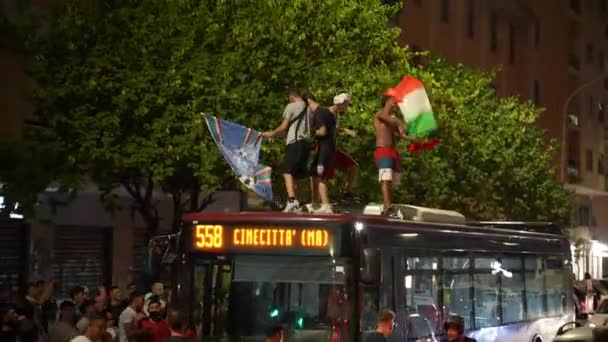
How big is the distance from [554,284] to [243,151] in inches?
273

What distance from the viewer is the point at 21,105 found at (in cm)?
2684

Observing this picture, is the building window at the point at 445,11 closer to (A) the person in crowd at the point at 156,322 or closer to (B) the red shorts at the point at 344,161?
(B) the red shorts at the point at 344,161

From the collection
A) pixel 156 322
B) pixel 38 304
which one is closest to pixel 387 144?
pixel 156 322

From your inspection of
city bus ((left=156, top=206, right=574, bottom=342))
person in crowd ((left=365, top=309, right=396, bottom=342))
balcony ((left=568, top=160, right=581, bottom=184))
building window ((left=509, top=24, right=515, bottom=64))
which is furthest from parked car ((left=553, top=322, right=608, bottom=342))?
balcony ((left=568, top=160, right=581, bottom=184))

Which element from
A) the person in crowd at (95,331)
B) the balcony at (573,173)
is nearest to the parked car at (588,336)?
the person in crowd at (95,331)

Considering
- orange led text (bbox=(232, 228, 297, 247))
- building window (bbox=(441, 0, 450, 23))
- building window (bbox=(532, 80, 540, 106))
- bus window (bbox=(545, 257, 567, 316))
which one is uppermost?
building window (bbox=(441, 0, 450, 23))

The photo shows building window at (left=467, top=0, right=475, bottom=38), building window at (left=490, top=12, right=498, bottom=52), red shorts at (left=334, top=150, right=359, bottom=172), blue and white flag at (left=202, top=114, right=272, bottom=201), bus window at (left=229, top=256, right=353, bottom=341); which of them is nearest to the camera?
bus window at (left=229, top=256, right=353, bottom=341)

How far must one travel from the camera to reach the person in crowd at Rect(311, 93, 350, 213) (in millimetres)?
14664

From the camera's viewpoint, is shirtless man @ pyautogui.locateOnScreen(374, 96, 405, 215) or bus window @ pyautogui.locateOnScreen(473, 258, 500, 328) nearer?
shirtless man @ pyautogui.locateOnScreen(374, 96, 405, 215)

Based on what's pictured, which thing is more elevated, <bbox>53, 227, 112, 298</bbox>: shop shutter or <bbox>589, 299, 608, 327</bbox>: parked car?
<bbox>53, 227, 112, 298</bbox>: shop shutter

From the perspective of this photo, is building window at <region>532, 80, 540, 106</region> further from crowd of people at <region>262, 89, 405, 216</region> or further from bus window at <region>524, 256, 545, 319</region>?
crowd of people at <region>262, 89, 405, 216</region>

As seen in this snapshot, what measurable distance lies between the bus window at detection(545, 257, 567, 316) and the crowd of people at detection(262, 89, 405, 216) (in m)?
5.94

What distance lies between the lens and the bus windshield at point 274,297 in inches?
530

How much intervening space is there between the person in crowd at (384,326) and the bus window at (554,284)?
24.2 feet
